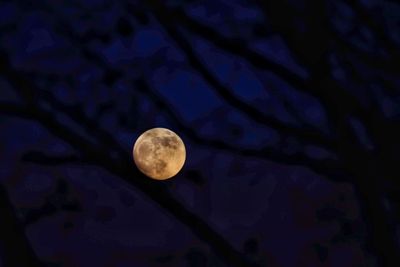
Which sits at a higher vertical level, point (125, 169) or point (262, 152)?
point (262, 152)

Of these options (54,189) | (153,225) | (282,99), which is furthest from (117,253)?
(282,99)

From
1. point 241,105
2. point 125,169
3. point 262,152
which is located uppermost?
point 241,105

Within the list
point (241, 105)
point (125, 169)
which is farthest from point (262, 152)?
point (125, 169)

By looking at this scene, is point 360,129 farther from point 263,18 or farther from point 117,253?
point 117,253

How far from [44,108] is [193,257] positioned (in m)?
1.27

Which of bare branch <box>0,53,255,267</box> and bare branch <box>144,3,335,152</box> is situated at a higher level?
bare branch <box>144,3,335,152</box>

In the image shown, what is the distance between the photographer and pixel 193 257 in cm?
307

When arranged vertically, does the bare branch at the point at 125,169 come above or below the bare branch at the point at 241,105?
below

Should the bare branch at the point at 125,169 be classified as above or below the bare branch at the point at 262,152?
below

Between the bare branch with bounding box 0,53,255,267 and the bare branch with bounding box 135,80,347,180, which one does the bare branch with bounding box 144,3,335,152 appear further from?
the bare branch with bounding box 0,53,255,267

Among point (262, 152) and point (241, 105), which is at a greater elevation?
point (241, 105)

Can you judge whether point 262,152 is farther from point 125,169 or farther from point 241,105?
point 125,169

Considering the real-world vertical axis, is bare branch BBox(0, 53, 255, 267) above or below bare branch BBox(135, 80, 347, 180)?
below

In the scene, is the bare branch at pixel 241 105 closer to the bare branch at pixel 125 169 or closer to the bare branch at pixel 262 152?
the bare branch at pixel 262 152
